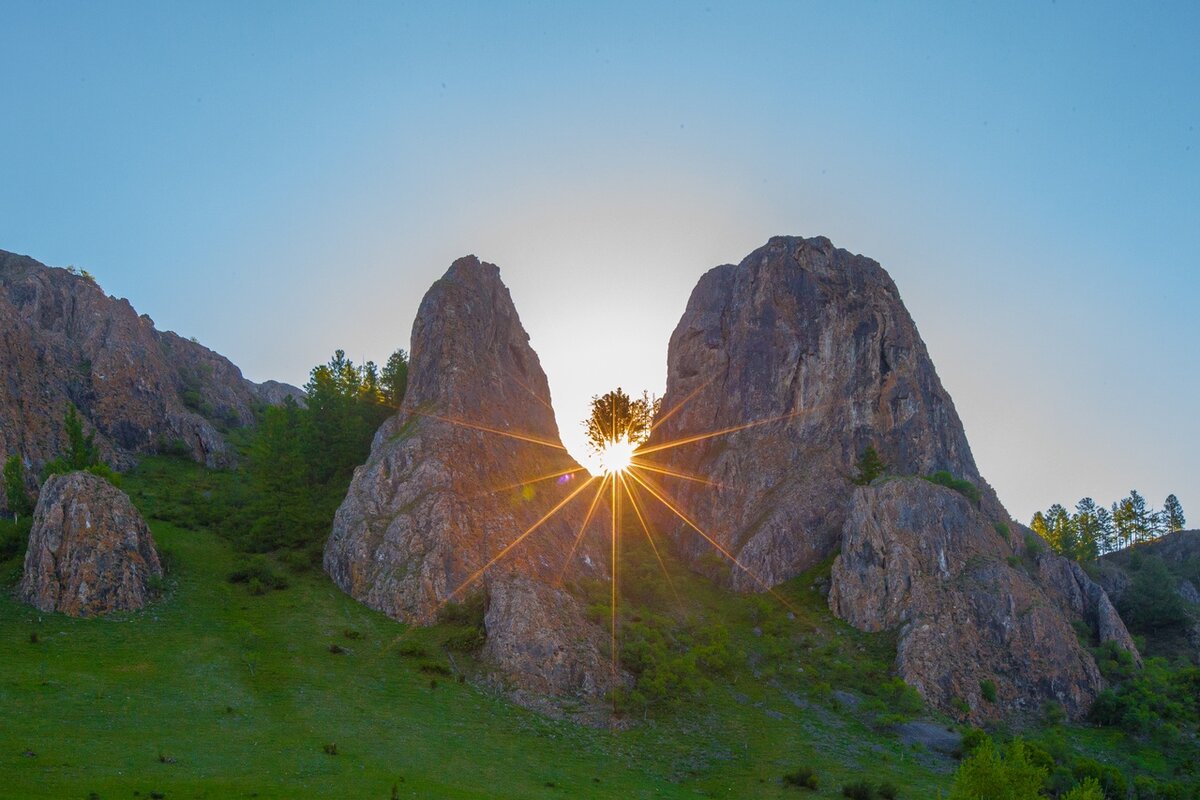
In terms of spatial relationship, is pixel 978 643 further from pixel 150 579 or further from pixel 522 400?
pixel 150 579

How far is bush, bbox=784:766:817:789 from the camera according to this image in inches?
2137

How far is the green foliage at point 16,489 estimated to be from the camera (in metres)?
80.1

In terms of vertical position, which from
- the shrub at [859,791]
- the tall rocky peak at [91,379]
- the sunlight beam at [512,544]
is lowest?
the shrub at [859,791]

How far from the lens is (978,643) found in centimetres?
8175

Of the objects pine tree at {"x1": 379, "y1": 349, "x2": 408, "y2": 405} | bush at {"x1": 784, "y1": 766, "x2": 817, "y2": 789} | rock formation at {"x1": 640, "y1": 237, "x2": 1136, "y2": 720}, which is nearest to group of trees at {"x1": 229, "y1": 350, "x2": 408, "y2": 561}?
pine tree at {"x1": 379, "y1": 349, "x2": 408, "y2": 405}

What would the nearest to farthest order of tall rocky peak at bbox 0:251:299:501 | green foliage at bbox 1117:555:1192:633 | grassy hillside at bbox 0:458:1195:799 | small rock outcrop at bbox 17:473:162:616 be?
grassy hillside at bbox 0:458:1195:799, small rock outcrop at bbox 17:473:162:616, tall rocky peak at bbox 0:251:299:501, green foliage at bbox 1117:555:1192:633

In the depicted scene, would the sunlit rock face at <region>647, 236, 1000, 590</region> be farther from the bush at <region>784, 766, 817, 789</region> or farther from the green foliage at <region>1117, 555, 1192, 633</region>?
the bush at <region>784, 766, 817, 789</region>

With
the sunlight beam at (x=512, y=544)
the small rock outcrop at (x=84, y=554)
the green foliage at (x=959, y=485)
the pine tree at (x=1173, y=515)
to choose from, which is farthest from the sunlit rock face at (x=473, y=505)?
the pine tree at (x=1173, y=515)

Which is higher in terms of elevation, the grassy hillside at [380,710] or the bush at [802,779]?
the grassy hillside at [380,710]

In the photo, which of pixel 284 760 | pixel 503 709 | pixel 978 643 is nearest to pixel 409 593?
pixel 503 709

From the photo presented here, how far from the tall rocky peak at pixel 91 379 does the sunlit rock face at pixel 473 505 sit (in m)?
46.7

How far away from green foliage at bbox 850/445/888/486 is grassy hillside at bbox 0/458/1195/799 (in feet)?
78.1

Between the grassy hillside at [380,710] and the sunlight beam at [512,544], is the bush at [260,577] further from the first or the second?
the sunlight beam at [512,544]

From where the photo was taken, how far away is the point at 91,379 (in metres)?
119
